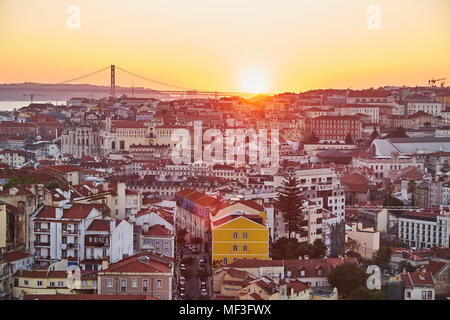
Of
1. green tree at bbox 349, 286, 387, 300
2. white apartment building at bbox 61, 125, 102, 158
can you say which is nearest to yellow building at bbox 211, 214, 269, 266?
green tree at bbox 349, 286, 387, 300

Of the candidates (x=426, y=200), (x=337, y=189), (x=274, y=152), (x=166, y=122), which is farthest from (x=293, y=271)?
(x=166, y=122)

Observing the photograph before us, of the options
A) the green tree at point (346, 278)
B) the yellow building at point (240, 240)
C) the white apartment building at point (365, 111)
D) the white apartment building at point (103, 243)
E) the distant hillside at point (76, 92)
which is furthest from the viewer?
the distant hillside at point (76, 92)

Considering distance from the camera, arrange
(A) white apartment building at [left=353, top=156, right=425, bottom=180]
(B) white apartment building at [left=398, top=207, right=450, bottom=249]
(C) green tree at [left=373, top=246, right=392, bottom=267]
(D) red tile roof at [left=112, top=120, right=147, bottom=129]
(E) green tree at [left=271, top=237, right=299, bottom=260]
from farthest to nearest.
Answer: (D) red tile roof at [left=112, top=120, right=147, bottom=129] → (A) white apartment building at [left=353, top=156, right=425, bottom=180] → (B) white apartment building at [left=398, top=207, right=450, bottom=249] → (C) green tree at [left=373, top=246, right=392, bottom=267] → (E) green tree at [left=271, top=237, right=299, bottom=260]

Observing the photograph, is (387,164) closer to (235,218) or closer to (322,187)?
(322,187)

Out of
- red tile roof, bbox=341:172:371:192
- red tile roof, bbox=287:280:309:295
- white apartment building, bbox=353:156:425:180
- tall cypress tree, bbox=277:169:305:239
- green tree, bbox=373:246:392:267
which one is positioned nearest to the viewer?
red tile roof, bbox=287:280:309:295

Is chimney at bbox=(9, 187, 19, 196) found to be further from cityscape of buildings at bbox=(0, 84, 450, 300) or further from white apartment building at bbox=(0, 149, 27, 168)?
white apartment building at bbox=(0, 149, 27, 168)

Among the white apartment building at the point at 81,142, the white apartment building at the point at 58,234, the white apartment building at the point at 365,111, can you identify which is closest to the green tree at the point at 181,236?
the white apartment building at the point at 58,234

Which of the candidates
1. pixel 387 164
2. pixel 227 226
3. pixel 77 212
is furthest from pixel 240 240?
pixel 387 164

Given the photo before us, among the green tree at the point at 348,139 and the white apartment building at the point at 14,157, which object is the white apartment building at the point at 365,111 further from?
the white apartment building at the point at 14,157
